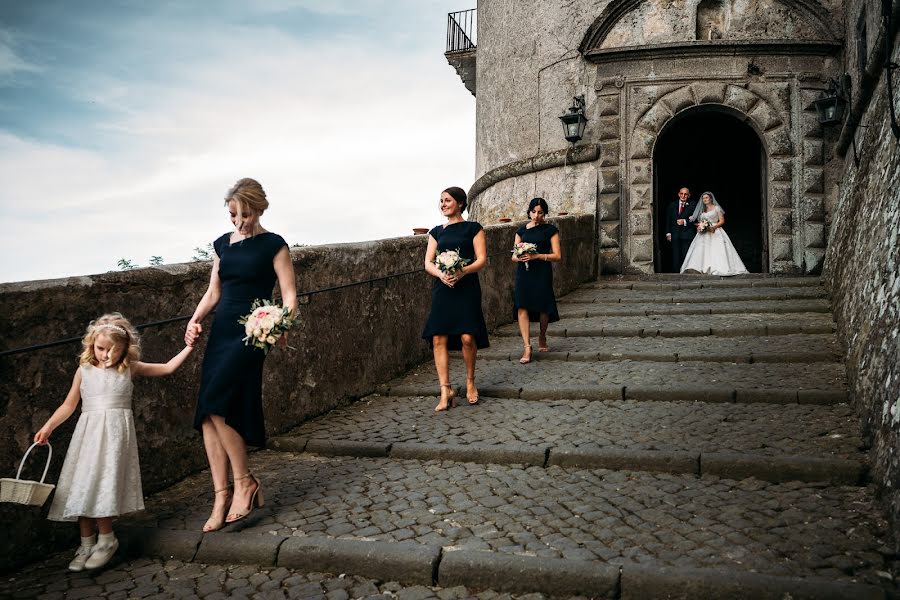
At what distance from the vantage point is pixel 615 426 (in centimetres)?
529

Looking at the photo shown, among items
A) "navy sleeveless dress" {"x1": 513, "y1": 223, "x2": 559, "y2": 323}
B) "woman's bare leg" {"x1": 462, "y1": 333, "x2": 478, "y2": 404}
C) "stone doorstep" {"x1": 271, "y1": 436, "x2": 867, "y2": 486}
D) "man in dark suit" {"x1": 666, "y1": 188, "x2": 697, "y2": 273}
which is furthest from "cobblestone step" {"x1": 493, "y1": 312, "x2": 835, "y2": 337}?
"man in dark suit" {"x1": 666, "y1": 188, "x2": 697, "y2": 273}

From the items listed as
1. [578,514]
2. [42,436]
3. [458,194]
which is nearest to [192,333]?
[42,436]

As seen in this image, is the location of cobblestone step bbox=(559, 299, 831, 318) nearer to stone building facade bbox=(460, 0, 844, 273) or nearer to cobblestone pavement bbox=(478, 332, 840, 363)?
cobblestone pavement bbox=(478, 332, 840, 363)

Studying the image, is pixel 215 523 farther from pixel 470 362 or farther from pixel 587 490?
pixel 470 362

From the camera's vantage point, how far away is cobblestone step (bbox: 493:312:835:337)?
26.4ft

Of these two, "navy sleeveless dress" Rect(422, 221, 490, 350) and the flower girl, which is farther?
"navy sleeveless dress" Rect(422, 221, 490, 350)

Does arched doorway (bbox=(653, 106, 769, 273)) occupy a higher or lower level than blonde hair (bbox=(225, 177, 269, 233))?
higher

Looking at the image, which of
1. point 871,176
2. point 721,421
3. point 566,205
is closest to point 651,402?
point 721,421

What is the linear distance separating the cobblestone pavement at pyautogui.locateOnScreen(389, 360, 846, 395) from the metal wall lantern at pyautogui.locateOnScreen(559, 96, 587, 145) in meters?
7.12

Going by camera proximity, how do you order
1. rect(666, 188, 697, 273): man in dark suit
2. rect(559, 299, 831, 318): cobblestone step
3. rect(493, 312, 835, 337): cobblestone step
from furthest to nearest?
1. rect(666, 188, 697, 273): man in dark suit
2. rect(559, 299, 831, 318): cobblestone step
3. rect(493, 312, 835, 337): cobblestone step

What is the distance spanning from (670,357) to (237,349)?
4.62 metres

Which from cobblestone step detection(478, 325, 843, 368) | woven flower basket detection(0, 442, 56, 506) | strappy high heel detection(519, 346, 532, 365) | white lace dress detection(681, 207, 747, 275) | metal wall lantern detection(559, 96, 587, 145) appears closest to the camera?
woven flower basket detection(0, 442, 56, 506)

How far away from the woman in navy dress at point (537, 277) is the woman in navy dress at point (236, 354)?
13.1ft

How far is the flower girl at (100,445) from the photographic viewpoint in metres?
3.51
